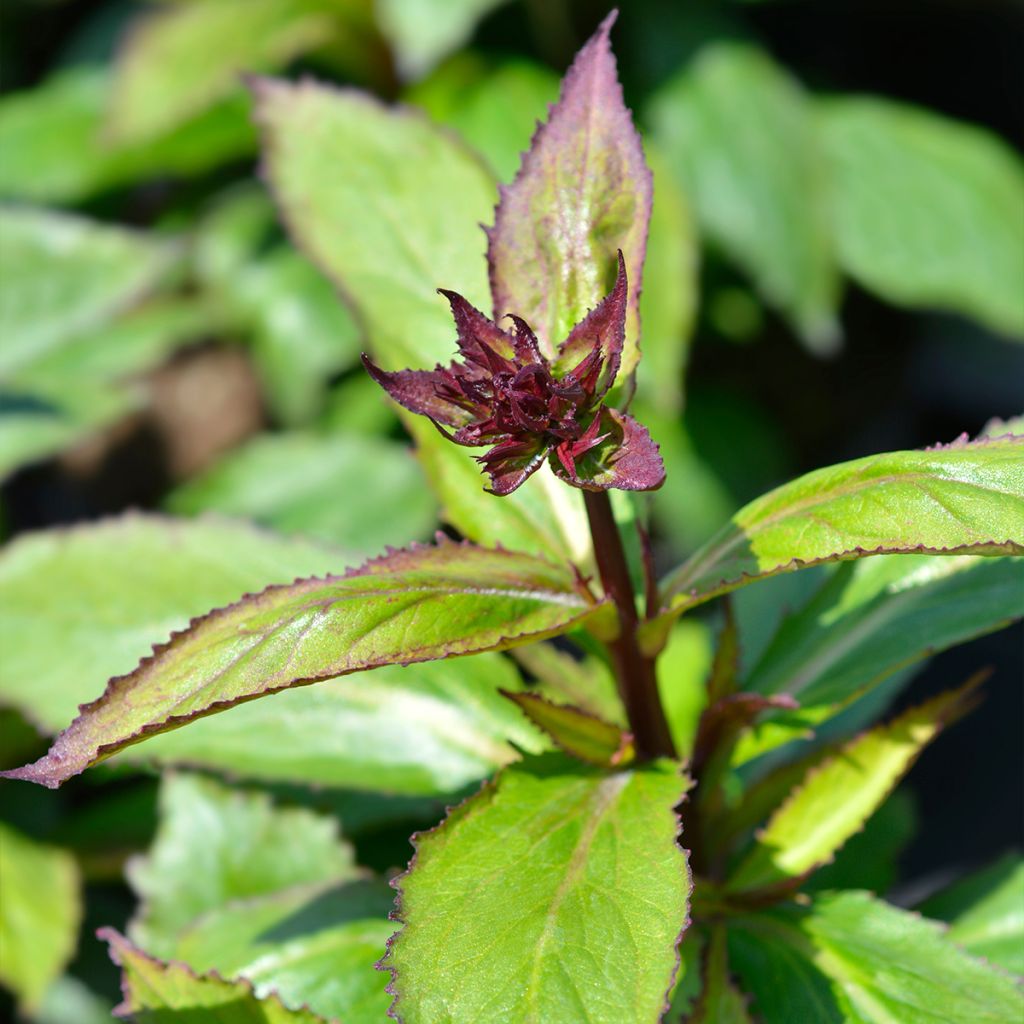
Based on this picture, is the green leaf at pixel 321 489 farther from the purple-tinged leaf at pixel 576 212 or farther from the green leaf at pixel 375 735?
the purple-tinged leaf at pixel 576 212

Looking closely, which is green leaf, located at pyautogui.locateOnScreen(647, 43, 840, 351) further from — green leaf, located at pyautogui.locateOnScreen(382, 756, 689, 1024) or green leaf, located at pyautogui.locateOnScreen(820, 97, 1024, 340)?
green leaf, located at pyautogui.locateOnScreen(382, 756, 689, 1024)

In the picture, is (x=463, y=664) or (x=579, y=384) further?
(x=463, y=664)

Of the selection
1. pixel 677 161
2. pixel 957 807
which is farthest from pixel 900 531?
pixel 957 807

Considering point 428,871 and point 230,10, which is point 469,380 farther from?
point 230,10

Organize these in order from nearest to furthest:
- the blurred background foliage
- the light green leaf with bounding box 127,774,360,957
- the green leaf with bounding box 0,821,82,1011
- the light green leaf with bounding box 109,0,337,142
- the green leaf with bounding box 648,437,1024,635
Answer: the green leaf with bounding box 648,437,1024,635 < the light green leaf with bounding box 127,774,360,957 < the green leaf with bounding box 0,821,82,1011 < the blurred background foliage < the light green leaf with bounding box 109,0,337,142

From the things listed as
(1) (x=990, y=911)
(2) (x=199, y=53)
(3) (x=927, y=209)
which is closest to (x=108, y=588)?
(1) (x=990, y=911)

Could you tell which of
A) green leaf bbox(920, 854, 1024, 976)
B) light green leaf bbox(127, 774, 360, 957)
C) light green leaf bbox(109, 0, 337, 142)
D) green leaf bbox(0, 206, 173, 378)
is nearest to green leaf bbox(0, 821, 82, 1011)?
light green leaf bbox(127, 774, 360, 957)

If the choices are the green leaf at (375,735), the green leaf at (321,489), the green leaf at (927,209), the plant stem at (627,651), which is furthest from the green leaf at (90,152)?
the plant stem at (627,651)
